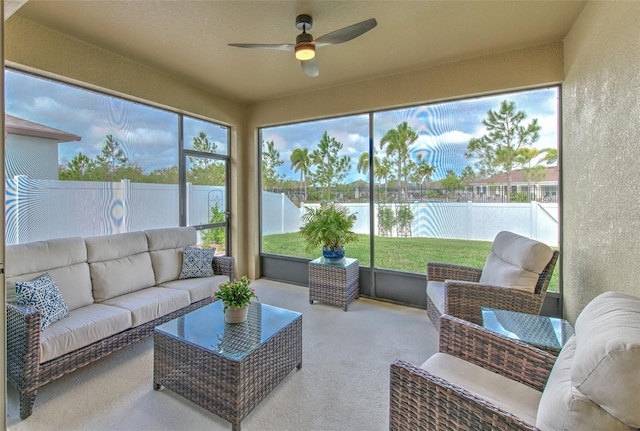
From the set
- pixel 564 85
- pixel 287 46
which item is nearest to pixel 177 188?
pixel 287 46

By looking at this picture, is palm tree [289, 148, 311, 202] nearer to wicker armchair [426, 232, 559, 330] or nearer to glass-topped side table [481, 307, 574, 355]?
wicker armchair [426, 232, 559, 330]

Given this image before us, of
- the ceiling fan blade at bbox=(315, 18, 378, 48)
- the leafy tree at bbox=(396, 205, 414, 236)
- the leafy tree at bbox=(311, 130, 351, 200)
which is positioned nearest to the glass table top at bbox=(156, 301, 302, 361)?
the leafy tree at bbox=(396, 205, 414, 236)

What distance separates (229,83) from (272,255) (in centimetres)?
260

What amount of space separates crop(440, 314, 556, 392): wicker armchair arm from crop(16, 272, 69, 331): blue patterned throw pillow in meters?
2.63

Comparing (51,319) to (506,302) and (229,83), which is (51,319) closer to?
(229,83)

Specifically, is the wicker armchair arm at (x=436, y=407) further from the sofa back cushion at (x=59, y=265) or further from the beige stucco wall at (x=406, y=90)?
the beige stucco wall at (x=406, y=90)

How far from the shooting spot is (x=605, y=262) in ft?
6.72

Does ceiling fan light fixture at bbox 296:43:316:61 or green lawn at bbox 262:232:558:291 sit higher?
ceiling fan light fixture at bbox 296:43:316:61

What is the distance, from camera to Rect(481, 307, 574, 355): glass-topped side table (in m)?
1.73

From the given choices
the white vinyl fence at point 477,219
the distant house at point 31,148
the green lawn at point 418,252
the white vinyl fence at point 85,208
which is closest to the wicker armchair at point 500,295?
the white vinyl fence at point 477,219

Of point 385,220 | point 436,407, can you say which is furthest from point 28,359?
point 385,220

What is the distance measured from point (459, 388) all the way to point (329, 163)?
3.45 m

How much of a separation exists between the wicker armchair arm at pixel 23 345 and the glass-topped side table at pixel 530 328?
287cm

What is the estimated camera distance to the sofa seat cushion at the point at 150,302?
249 centimetres
